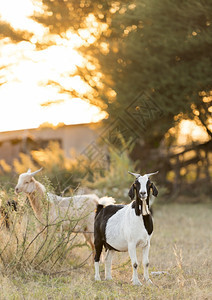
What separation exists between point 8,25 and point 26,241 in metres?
9.94

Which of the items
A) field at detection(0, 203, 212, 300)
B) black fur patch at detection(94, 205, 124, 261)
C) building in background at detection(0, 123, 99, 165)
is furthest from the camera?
building in background at detection(0, 123, 99, 165)

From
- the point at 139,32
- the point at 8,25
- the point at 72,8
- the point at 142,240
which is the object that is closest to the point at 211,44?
the point at 139,32

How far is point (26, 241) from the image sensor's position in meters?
6.21

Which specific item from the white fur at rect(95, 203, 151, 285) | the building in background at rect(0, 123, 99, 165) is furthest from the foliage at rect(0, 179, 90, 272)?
the building in background at rect(0, 123, 99, 165)

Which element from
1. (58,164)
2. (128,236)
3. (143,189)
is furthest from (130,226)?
(58,164)

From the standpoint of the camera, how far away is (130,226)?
5582 mm

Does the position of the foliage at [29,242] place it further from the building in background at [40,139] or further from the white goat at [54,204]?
the building in background at [40,139]

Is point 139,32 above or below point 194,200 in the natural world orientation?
above

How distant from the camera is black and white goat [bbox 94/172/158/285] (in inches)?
216

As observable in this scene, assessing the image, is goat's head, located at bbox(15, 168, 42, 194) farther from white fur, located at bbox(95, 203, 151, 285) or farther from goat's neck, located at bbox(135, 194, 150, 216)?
goat's neck, located at bbox(135, 194, 150, 216)

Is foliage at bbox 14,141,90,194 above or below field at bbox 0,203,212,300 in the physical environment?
above

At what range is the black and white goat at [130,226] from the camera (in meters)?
5.49

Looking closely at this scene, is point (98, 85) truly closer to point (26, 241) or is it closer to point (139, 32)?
point (139, 32)

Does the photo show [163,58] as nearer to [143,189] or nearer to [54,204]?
[54,204]
